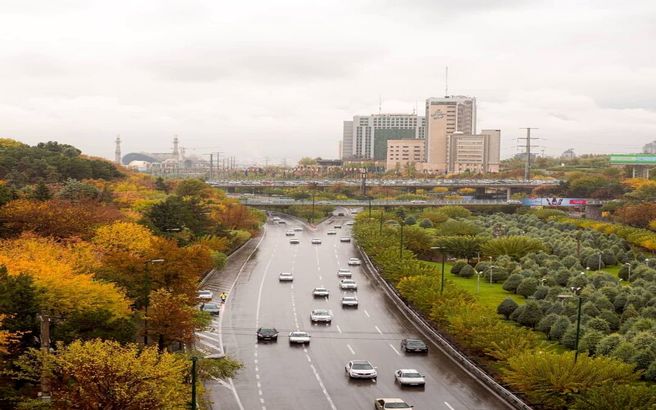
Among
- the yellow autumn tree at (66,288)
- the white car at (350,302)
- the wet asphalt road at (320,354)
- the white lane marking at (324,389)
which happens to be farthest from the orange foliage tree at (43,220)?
the white lane marking at (324,389)

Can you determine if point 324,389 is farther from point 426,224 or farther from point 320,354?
point 426,224

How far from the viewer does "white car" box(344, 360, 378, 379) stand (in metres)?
36.1

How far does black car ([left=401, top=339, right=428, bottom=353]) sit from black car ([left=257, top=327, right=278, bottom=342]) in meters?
6.59

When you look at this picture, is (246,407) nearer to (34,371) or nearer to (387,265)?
(34,371)

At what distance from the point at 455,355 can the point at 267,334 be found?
9.69 meters

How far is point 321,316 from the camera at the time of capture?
49.8 m

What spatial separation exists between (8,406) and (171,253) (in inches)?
745

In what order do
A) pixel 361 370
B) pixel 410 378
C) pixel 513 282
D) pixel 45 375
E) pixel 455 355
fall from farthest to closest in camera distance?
pixel 513 282 → pixel 455 355 → pixel 361 370 → pixel 410 378 → pixel 45 375

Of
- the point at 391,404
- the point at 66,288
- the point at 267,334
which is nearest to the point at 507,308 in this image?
the point at 267,334

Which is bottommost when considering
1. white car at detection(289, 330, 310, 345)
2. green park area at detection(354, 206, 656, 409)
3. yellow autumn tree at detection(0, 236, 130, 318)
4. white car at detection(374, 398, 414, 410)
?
white car at detection(289, 330, 310, 345)

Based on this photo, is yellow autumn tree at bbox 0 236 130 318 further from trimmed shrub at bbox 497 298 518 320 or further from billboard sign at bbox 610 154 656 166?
billboard sign at bbox 610 154 656 166

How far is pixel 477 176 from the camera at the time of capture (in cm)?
19625

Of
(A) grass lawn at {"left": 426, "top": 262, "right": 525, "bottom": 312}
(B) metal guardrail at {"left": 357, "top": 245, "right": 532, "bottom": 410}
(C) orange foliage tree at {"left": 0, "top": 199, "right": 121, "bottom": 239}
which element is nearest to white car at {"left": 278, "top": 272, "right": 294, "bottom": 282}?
(B) metal guardrail at {"left": 357, "top": 245, "right": 532, "bottom": 410}

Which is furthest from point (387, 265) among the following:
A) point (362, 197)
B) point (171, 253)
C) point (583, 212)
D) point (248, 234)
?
point (362, 197)
